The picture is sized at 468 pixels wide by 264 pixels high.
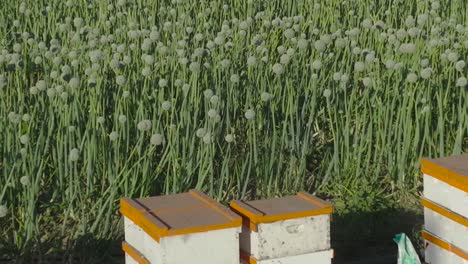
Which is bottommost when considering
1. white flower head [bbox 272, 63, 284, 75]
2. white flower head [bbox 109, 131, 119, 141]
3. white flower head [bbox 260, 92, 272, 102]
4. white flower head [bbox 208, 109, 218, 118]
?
white flower head [bbox 109, 131, 119, 141]

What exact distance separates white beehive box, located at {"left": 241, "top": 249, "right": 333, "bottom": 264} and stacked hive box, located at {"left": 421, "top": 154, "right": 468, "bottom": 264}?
636 mm

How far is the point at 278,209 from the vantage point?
3.68 metres

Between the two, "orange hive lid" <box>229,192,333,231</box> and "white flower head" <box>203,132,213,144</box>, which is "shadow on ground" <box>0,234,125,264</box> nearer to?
"white flower head" <box>203,132,213,144</box>

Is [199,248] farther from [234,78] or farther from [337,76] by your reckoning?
[337,76]

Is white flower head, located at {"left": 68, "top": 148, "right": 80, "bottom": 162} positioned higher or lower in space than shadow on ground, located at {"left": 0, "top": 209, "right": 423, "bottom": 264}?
higher

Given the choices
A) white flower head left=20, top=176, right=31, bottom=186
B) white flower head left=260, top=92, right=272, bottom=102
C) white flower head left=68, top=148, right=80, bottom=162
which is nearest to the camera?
white flower head left=20, top=176, right=31, bottom=186

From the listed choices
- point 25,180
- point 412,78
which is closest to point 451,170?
point 412,78

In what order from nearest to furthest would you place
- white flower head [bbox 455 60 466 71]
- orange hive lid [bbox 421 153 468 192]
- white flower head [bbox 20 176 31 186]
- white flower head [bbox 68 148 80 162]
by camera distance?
orange hive lid [bbox 421 153 468 192]
white flower head [bbox 20 176 31 186]
white flower head [bbox 68 148 80 162]
white flower head [bbox 455 60 466 71]

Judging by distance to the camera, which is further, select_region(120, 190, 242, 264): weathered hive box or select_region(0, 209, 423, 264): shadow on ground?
select_region(0, 209, 423, 264): shadow on ground

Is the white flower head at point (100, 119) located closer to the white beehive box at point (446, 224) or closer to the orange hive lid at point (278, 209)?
the orange hive lid at point (278, 209)

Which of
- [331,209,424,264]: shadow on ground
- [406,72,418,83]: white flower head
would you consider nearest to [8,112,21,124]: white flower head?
[331,209,424,264]: shadow on ground

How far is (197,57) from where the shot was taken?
5.96 meters

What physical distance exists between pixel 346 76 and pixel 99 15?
7.95 feet

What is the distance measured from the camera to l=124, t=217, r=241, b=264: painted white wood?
3.39 metres
